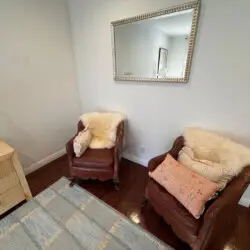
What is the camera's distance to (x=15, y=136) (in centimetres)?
203

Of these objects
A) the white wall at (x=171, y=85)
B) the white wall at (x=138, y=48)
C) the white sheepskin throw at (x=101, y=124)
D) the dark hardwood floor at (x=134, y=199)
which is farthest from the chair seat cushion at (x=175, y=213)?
the white wall at (x=138, y=48)

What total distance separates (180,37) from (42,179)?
2.43 m

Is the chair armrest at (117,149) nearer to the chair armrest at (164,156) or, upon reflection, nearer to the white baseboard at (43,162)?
the chair armrest at (164,156)

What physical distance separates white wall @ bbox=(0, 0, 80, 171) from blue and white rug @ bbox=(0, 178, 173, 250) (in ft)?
2.65

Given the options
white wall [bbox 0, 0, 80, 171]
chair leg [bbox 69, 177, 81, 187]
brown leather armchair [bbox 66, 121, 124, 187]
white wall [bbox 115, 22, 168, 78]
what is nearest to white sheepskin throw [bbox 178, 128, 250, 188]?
brown leather armchair [bbox 66, 121, 124, 187]

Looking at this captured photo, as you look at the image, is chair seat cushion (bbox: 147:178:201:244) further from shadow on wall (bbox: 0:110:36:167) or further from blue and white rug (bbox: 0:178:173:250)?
shadow on wall (bbox: 0:110:36:167)

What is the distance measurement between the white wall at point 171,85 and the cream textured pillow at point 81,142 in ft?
2.00

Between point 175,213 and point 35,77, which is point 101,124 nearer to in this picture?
point 35,77

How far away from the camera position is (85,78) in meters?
2.51

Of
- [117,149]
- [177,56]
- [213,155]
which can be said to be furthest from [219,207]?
[177,56]

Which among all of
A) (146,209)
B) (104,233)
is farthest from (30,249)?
(146,209)

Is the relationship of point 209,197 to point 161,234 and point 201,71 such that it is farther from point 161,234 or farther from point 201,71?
point 201,71

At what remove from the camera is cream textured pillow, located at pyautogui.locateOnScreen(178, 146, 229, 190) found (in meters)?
1.26

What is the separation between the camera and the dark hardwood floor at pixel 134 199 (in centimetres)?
139
